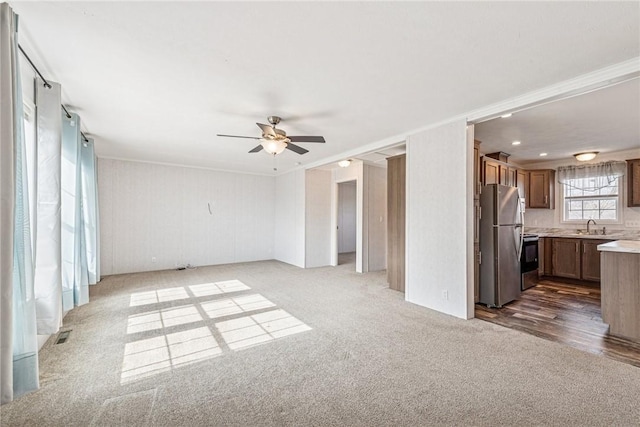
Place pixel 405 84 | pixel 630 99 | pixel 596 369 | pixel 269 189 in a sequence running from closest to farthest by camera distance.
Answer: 1. pixel 596 369
2. pixel 405 84
3. pixel 630 99
4. pixel 269 189

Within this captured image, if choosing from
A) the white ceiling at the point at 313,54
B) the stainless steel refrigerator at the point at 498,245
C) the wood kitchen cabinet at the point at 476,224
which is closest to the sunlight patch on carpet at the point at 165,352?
the white ceiling at the point at 313,54

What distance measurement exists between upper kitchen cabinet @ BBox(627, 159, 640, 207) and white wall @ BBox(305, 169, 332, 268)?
588 centimetres

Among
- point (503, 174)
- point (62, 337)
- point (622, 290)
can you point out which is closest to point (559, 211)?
point (503, 174)

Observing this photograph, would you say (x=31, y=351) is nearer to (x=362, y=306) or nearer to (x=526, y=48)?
(x=362, y=306)

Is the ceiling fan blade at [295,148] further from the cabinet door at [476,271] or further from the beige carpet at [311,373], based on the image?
the cabinet door at [476,271]

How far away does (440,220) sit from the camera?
12.0ft

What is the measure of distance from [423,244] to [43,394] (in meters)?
4.06

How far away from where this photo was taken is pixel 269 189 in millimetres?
8180

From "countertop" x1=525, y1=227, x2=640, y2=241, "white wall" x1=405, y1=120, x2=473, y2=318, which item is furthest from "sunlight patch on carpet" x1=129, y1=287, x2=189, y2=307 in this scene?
"countertop" x1=525, y1=227, x2=640, y2=241

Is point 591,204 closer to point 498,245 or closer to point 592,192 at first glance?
point 592,192

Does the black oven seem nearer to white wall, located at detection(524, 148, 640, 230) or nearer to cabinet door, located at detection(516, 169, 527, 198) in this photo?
cabinet door, located at detection(516, 169, 527, 198)

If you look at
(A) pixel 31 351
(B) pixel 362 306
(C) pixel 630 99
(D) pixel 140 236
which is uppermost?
(C) pixel 630 99

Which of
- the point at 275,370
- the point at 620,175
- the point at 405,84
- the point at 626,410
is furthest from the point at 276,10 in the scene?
the point at 620,175

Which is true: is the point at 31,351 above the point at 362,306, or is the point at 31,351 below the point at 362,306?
above
